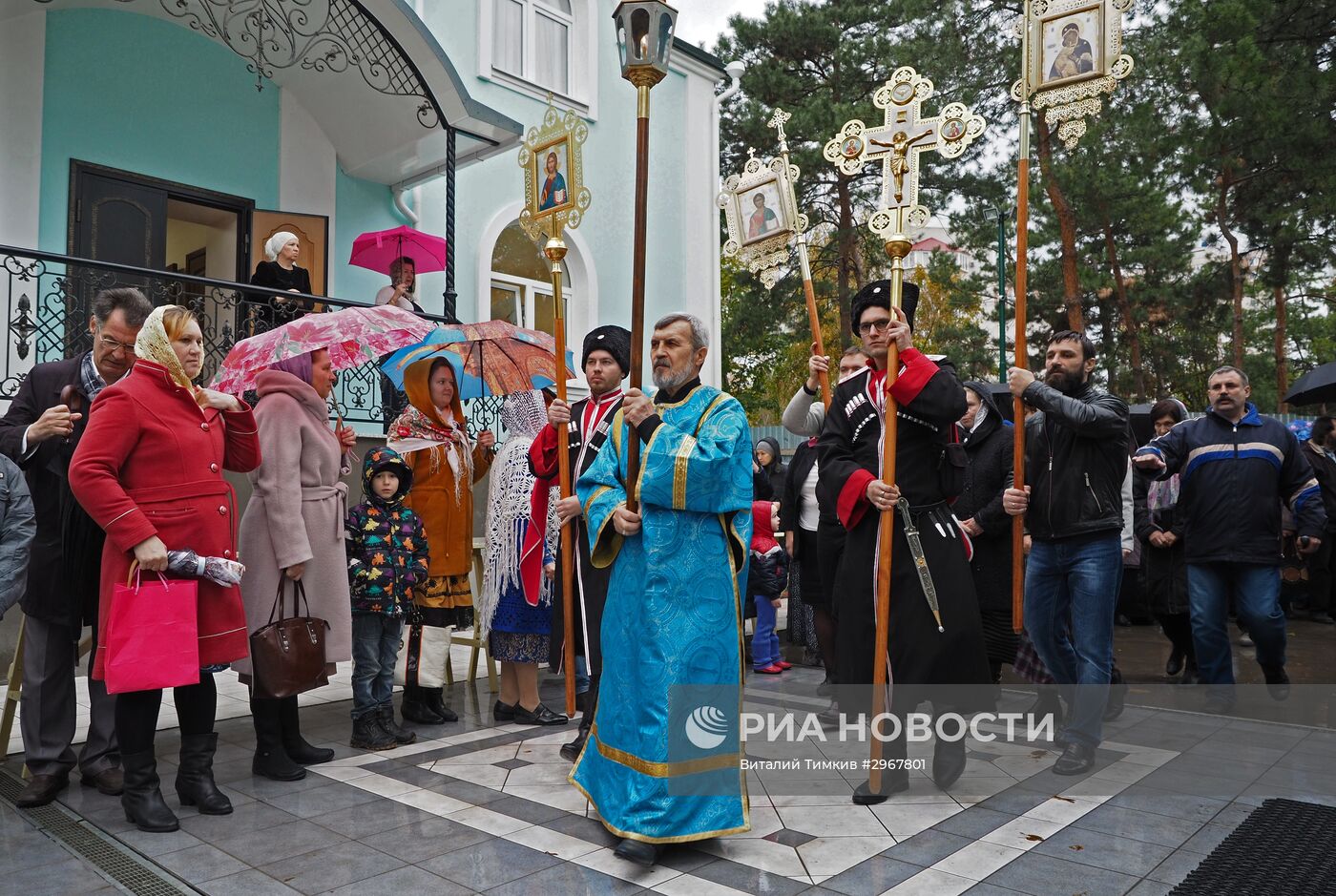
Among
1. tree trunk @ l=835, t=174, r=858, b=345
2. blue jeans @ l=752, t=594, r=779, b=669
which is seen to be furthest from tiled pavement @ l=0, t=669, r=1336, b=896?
tree trunk @ l=835, t=174, r=858, b=345

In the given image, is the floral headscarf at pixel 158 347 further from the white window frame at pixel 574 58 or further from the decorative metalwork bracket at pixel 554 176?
the white window frame at pixel 574 58

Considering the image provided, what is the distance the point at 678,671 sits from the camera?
355 centimetres

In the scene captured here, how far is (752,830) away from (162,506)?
2.58 m

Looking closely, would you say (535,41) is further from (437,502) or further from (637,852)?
(637,852)

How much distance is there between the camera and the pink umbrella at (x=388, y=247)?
32.2 ft

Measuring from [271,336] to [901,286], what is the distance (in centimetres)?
289

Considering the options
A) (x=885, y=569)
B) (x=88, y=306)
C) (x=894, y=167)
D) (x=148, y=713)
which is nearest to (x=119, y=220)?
(x=88, y=306)

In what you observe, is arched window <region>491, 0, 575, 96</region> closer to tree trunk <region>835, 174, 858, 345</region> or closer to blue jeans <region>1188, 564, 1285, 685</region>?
blue jeans <region>1188, 564, 1285, 685</region>

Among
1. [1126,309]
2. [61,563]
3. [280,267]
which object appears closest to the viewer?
[61,563]

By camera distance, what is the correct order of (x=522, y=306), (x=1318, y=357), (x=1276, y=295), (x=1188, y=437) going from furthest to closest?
(x=1318, y=357)
(x=1276, y=295)
(x=522, y=306)
(x=1188, y=437)

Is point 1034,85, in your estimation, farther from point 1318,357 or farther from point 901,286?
point 1318,357

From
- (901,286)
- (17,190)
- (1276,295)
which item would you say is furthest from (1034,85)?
(1276,295)

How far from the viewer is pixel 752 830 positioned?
3791 mm

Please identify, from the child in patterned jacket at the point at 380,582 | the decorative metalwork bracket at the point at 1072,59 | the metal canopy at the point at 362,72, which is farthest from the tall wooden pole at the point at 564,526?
the metal canopy at the point at 362,72
